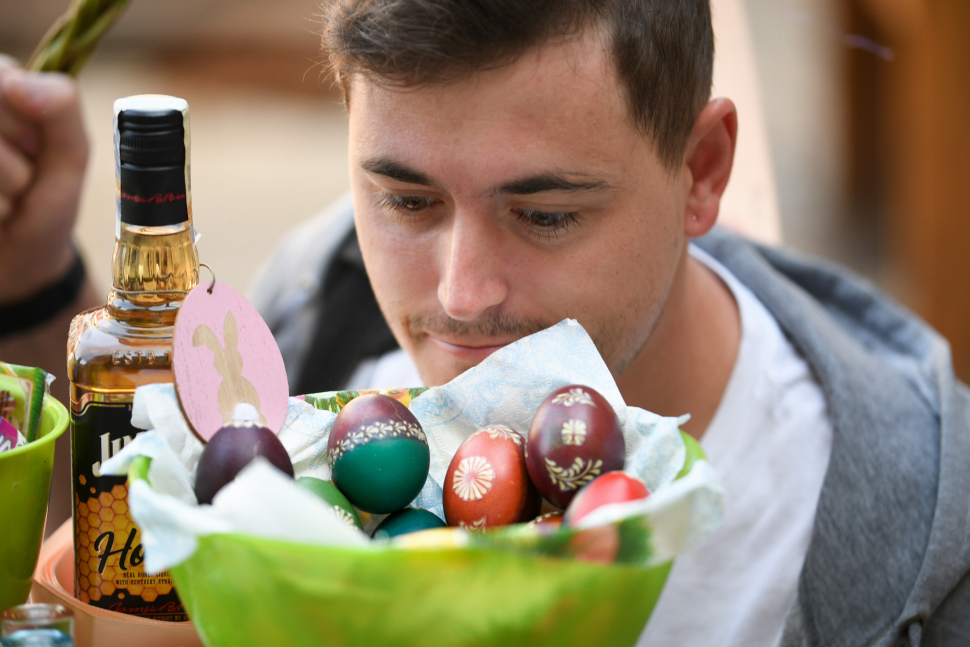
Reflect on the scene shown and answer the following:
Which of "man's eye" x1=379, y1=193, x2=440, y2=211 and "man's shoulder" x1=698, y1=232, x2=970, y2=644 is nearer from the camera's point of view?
"man's eye" x1=379, y1=193, x2=440, y2=211

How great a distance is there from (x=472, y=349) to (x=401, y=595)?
496mm

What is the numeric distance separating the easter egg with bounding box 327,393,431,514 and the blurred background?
4.17ft

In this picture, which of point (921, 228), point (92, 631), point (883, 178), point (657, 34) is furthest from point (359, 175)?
point (883, 178)

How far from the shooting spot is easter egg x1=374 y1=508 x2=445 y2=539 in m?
0.64

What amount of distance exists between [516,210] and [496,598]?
515 mm

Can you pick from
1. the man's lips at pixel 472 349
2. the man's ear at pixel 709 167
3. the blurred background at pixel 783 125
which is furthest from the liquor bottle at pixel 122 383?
the blurred background at pixel 783 125

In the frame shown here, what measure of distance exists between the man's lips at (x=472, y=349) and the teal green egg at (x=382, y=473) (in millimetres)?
272

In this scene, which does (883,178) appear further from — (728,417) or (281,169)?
(728,417)

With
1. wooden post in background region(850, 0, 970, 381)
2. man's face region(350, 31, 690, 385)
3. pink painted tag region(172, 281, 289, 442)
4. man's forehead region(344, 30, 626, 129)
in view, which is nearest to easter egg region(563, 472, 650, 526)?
pink painted tag region(172, 281, 289, 442)

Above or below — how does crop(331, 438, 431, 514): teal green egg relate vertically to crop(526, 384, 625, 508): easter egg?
below

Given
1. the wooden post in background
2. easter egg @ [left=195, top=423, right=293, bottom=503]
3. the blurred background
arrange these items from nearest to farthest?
easter egg @ [left=195, top=423, right=293, bottom=503], the wooden post in background, the blurred background

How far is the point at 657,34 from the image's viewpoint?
992mm

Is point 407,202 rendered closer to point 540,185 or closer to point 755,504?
point 540,185

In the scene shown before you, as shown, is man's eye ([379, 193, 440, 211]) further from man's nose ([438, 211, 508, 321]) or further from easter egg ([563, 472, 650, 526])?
easter egg ([563, 472, 650, 526])
